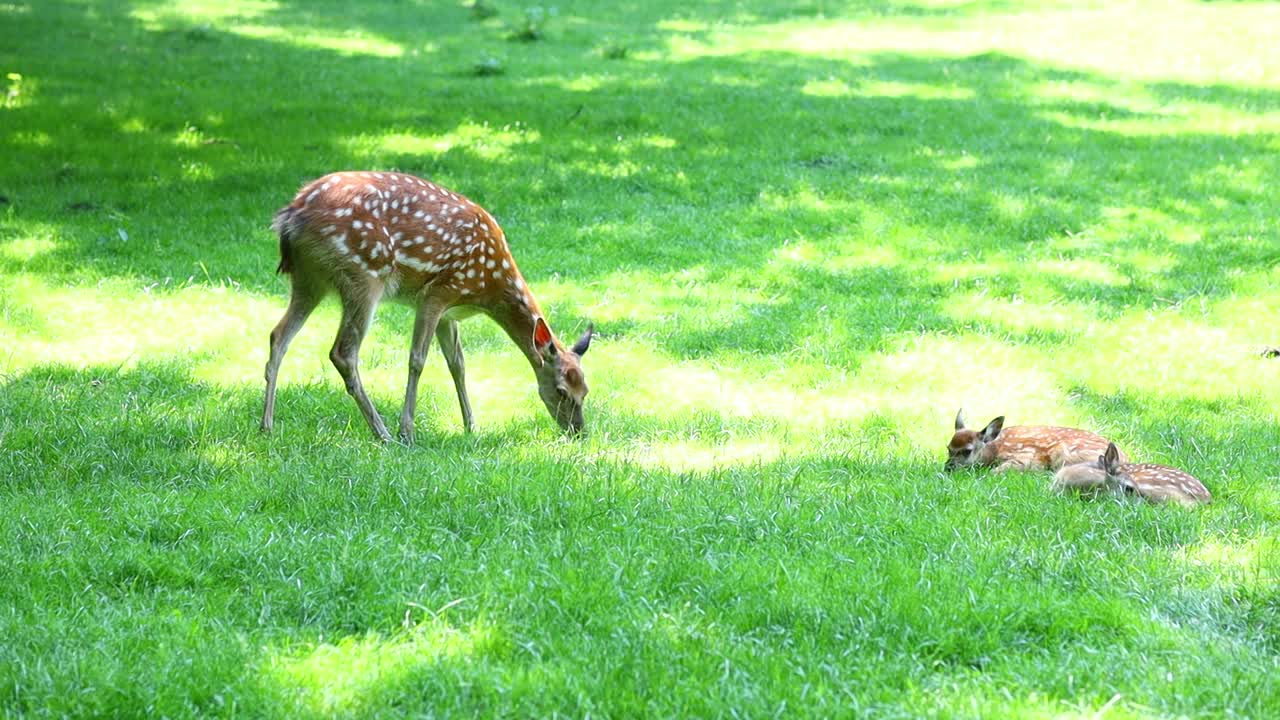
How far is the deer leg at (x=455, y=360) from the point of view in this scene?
8477mm

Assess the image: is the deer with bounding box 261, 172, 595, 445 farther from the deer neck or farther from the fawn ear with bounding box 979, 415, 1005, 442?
the fawn ear with bounding box 979, 415, 1005, 442

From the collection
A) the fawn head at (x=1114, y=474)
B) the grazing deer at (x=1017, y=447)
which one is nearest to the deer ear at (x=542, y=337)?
the grazing deer at (x=1017, y=447)

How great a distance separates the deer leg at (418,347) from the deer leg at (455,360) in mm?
205

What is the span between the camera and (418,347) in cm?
840

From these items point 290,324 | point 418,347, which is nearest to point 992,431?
point 418,347

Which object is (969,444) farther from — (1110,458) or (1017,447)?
(1110,458)

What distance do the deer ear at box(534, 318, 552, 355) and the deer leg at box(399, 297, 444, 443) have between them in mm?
596

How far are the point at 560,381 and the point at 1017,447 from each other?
2.64 m

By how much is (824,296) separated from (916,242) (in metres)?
1.77

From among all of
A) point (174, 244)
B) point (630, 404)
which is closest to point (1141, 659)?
point (630, 404)

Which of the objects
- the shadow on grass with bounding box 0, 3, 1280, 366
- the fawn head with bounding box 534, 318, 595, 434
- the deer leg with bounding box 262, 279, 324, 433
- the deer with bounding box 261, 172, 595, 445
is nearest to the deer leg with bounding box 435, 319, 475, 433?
the deer with bounding box 261, 172, 595, 445

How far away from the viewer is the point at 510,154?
14828 mm

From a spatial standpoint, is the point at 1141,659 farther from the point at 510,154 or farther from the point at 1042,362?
the point at 510,154

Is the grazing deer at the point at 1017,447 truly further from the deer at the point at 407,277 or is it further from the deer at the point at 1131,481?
the deer at the point at 407,277
